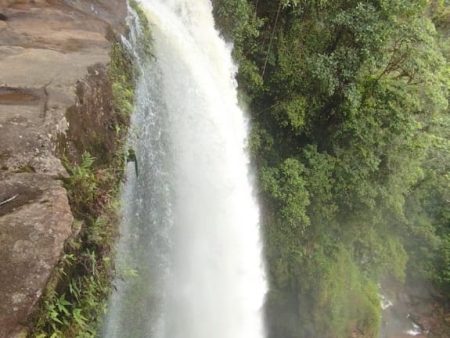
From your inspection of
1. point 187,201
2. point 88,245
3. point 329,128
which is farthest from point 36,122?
point 329,128

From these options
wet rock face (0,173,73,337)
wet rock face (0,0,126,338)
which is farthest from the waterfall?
wet rock face (0,173,73,337)

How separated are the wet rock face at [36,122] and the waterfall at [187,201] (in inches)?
28.6

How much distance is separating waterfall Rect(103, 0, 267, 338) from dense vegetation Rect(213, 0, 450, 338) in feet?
3.47

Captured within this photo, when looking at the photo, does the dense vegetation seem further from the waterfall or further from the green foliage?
the green foliage

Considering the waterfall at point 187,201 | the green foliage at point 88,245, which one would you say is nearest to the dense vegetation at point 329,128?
the waterfall at point 187,201

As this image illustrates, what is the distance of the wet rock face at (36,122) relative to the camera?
2221 millimetres

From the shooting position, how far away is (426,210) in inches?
482

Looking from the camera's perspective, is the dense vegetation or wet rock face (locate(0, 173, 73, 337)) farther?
the dense vegetation

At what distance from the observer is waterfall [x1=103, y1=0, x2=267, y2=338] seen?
427 centimetres

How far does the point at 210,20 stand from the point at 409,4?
139 inches

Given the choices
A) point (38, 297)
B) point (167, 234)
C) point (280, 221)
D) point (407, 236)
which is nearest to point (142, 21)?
point (167, 234)

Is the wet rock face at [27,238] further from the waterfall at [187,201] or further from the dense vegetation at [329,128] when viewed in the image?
the dense vegetation at [329,128]

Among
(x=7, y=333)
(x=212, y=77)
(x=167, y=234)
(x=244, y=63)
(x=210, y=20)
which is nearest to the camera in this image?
(x=7, y=333)

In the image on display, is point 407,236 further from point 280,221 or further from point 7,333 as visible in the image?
point 7,333
